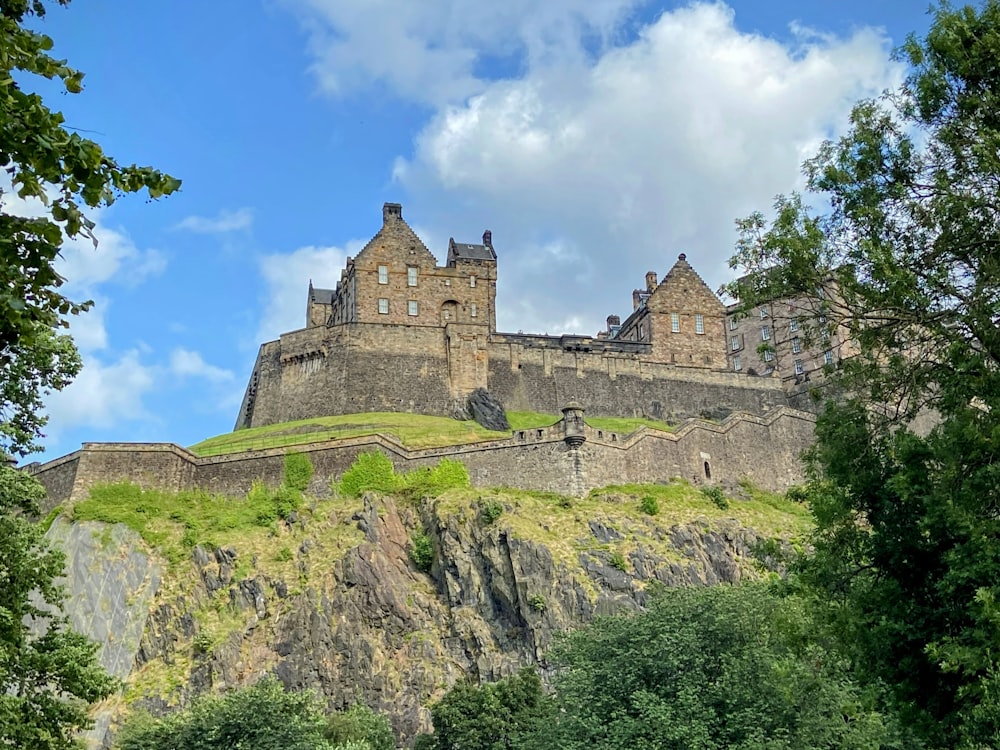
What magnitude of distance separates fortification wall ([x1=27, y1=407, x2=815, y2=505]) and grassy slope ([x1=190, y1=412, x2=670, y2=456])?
1769mm

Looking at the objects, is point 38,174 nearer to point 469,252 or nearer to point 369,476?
point 369,476

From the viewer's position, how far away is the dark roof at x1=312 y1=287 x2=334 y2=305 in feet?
283

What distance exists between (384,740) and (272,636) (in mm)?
8266

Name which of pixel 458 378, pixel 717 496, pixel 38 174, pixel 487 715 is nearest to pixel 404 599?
pixel 487 715

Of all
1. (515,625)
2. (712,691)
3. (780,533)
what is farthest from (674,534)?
(712,691)

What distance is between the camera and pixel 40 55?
32.3 ft

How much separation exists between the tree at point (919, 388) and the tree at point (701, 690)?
979 centimetres

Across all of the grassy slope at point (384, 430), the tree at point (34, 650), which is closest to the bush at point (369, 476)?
the grassy slope at point (384, 430)

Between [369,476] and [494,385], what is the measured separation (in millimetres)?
17522

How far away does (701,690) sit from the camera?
3106 centimetres

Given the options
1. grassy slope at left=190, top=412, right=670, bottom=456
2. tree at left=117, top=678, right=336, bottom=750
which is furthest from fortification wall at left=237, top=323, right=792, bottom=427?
tree at left=117, top=678, right=336, bottom=750

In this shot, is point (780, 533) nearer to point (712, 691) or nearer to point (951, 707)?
point (712, 691)

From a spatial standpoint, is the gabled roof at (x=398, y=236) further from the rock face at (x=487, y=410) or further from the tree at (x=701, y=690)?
the tree at (x=701, y=690)

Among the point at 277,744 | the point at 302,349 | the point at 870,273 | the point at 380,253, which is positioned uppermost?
the point at 380,253
